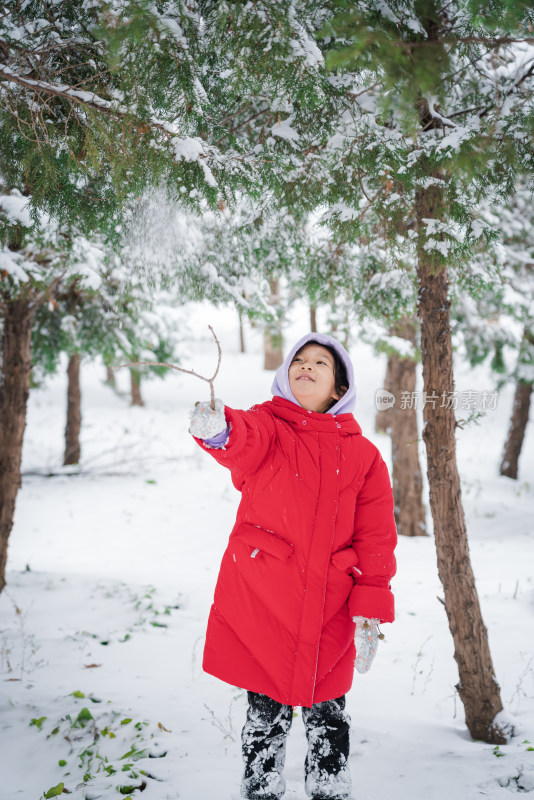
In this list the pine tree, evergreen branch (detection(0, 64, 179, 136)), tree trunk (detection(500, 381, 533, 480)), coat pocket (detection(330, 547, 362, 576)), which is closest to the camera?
the pine tree

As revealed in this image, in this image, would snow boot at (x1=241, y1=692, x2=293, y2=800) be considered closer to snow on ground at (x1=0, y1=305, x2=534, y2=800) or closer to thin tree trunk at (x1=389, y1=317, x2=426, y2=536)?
snow on ground at (x1=0, y1=305, x2=534, y2=800)

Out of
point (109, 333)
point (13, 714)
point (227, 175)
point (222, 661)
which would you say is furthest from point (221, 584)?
point (109, 333)

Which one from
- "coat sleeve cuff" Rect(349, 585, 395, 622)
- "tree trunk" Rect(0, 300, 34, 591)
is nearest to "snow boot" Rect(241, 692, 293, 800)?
"coat sleeve cuff" Rect(349, 585, 395, 622)

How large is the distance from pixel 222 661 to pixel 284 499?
0.76 meters

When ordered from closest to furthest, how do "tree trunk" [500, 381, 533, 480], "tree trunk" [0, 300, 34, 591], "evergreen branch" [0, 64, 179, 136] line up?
"evergreen branch" [0, 64, 179, 136]
"tree trunk" [0, 300, 34, 591]
"tree trunk" [500, 381, 533, 480]

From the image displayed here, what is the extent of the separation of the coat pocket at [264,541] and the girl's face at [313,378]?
0.63m

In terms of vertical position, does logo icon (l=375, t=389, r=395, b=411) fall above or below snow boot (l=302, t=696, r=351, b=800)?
above

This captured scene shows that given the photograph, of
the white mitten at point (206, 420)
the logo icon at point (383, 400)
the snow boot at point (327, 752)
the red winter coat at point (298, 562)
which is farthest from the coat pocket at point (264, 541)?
the logo icon at point (383, 400)

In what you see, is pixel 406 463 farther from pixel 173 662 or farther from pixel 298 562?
pixel 298 562

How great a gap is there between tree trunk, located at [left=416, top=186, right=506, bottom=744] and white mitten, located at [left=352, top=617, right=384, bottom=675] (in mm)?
988

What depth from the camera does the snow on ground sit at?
109 inches

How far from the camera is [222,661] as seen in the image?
2.42 metres

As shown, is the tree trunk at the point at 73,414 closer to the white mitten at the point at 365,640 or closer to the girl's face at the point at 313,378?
the girl's face at the point at 313,378

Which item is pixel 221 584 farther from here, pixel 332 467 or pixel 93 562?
pixel 93 562
